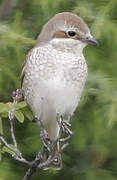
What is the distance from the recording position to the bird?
398cm

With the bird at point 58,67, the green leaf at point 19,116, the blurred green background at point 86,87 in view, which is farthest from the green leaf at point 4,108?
the blurred green background at point 86,87

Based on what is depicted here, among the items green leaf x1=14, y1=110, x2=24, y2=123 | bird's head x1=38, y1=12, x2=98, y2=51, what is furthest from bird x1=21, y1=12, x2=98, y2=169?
green leaf x1=14, y1=110, x2=24, y2=123

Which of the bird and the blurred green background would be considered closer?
the bird

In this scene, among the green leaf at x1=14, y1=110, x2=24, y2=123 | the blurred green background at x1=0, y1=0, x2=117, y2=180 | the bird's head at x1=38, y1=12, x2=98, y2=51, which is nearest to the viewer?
the green leaf at x1=14, y1=110, x2=24, y2=123

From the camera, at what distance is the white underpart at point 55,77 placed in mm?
3986

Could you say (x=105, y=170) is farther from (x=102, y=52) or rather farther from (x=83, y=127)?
(x=102, y=52)

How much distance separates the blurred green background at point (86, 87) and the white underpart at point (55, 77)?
52cm

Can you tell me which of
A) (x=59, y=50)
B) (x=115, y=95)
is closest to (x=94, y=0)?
(x=115, y=95)

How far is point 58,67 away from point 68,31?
0.19 metres

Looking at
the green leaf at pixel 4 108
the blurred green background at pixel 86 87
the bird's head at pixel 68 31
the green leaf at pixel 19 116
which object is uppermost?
the bird's head at pixel 68 31

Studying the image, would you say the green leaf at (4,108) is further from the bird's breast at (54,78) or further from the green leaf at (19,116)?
the bird's breast at (54,78)

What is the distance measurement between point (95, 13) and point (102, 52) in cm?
Answer: 30

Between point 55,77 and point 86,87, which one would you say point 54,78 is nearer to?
point 55,77

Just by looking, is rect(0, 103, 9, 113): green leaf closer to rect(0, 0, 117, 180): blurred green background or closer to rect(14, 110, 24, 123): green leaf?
rect(14, 110, 24, 123): green leaf
